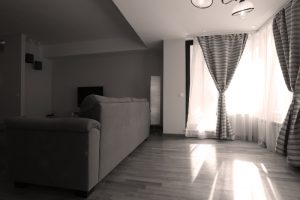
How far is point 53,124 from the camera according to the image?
5.45ft

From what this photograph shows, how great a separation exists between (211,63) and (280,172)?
264cm

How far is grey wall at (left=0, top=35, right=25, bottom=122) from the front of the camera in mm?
4996

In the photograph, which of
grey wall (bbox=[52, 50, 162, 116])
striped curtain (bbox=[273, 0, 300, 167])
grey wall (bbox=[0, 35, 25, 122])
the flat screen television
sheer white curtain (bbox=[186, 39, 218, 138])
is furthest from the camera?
the flat screen television

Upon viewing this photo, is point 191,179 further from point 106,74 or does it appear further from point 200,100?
point 106,74

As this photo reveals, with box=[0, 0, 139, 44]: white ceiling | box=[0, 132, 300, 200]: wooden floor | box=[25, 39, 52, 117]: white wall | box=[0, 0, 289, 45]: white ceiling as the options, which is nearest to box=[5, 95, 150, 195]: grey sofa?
box=[0, 132, 300, 200]: wooden floor

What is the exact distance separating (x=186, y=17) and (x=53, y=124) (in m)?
3.23

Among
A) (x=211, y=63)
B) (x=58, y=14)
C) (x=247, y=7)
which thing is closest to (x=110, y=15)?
(x=58, y=14)

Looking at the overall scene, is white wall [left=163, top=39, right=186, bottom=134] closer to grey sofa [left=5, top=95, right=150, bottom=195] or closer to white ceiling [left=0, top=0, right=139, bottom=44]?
white ceiling [left=0, top=0, right=139, bottom=44]

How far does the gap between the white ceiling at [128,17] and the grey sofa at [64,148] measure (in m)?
2.49

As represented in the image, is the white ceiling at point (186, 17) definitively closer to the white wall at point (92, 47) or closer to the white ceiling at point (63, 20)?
the white ceiling at point (63, 20)

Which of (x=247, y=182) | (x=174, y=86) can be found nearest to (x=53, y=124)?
(x=247, y=182)

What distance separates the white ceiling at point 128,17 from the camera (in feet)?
11.0

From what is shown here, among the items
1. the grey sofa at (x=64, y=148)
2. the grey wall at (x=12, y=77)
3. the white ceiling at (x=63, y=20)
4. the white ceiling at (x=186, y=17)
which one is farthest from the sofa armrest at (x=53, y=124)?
the grey wall at (x=12, y=77)

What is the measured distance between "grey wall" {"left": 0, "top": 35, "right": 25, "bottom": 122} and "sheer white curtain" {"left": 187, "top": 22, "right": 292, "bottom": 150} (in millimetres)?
4743
